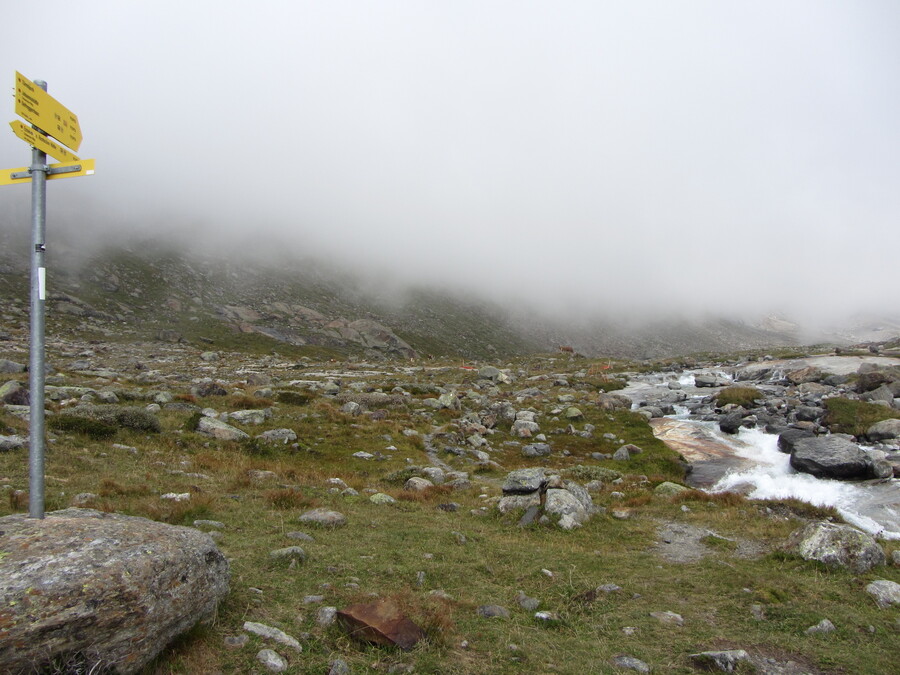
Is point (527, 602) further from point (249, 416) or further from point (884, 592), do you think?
point (249, 416)

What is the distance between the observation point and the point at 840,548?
11.1m

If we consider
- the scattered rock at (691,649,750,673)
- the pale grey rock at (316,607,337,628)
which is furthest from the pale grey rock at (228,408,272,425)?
the scattered rock at (691,649,750,673)

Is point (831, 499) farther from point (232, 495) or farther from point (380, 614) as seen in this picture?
point (232, 495)

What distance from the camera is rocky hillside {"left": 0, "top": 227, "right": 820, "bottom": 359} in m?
99.1

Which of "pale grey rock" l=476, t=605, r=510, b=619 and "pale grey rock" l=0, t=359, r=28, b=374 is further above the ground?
"pale grey rock" l=476, t=605, r=510, b=619

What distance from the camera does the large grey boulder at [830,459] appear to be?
22.7 meters

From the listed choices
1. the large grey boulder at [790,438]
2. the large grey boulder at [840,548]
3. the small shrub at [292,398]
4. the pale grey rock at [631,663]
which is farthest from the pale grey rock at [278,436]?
the large grey boulder at [790,438]

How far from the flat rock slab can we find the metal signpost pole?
4.64m

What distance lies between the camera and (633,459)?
27812mm

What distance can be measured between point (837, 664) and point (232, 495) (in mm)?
14278

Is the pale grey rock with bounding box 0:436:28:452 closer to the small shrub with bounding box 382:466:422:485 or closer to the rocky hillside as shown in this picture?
the small shrub with bounding box 382:466:422:485

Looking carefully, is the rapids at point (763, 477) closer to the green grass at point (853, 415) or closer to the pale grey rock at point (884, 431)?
the green grass at point (853, 415)

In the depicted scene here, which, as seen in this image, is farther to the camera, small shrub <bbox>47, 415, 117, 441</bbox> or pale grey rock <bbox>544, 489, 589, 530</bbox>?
small shrub <bbox>47, 415, 117, 441</bbox>

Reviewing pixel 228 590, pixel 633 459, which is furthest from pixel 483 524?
pixel 633 459
